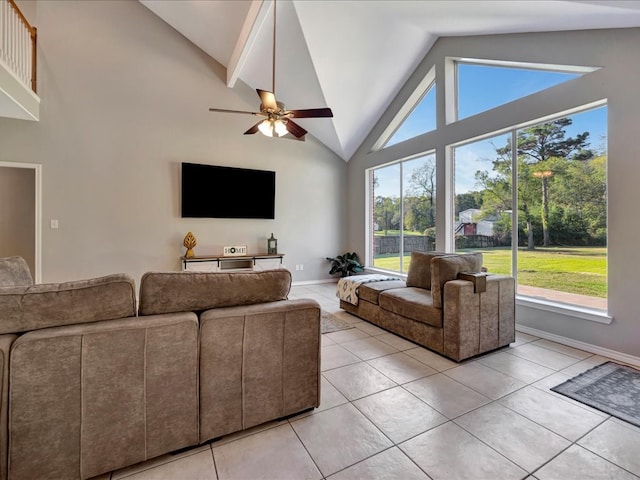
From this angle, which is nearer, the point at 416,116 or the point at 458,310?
the point at 458,310

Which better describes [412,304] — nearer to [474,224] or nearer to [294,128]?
[474,224]

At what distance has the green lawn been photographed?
9.62 feet

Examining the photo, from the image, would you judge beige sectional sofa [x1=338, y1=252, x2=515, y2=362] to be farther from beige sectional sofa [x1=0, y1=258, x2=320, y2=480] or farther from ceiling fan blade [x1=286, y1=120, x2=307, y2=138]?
ceiling fan blade [x1=286, y1=120, x2=307, y2=138]

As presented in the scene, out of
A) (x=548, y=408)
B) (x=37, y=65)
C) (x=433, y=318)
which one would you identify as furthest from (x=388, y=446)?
(x=37, y=65)

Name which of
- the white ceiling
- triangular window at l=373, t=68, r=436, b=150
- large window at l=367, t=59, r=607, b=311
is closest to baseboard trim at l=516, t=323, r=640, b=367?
large window at l=367, t=59, r=607, b=311

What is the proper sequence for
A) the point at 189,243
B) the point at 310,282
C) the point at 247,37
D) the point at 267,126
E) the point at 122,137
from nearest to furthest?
the point at 267,126 < the point at 247,37 < the point at 122,137 < the point at 189,243 < the point at 310,282

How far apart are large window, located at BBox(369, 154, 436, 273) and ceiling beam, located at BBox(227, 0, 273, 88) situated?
316cm

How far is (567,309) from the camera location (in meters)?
2.99

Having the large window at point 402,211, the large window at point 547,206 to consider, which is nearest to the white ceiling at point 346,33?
the large window at point 547,206

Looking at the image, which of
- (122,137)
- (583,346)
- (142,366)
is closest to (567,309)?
(583,346)

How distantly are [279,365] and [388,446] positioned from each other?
75 centimetres

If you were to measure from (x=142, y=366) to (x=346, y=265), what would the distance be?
500cm

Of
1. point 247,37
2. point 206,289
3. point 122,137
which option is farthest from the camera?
point 122,137

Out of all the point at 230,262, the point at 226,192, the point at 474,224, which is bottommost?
the point at 230,262
